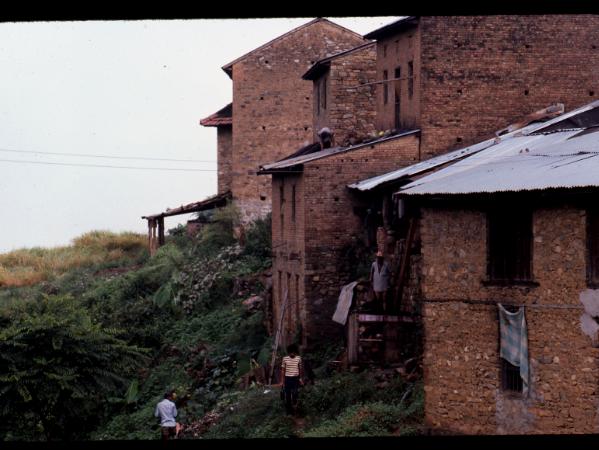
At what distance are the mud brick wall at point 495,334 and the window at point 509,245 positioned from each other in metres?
0.14

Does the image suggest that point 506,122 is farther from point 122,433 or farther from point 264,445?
point 264,445

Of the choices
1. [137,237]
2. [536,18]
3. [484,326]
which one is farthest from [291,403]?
[137,237]

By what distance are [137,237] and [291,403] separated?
30.5 meters

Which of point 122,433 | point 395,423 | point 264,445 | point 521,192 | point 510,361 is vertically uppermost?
point 521,192

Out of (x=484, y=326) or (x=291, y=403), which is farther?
(x=291, y=403)

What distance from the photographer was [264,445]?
3.39 m

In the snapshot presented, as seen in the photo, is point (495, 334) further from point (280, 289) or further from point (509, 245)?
point (280, 289)

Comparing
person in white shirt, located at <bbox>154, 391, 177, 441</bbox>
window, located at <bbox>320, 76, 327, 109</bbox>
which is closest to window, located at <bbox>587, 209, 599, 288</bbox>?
person in white shirt, located at <bbox>154, 391, 177, 441</bbox>

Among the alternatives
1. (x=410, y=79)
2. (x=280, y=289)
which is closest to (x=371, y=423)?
(x=410, y=79)

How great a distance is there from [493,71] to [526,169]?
8.61 meters

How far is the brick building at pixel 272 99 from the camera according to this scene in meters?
36.2

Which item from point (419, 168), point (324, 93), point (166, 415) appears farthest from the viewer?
point (324, 93)

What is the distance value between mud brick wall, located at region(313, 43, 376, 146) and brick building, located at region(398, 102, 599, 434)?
451 inches

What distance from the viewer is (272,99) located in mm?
36469
